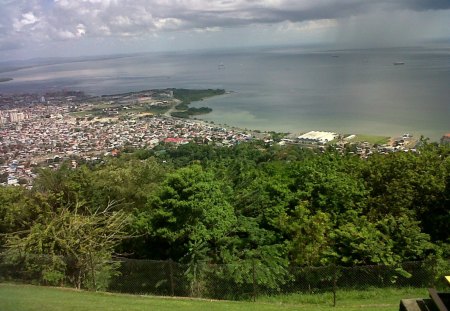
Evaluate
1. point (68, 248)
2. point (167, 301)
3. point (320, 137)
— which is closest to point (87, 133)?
point (320, 137)

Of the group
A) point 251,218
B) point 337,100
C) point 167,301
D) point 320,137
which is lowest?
point 320,137

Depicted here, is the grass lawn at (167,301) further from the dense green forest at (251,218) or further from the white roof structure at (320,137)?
the white roof structure at (320,137)

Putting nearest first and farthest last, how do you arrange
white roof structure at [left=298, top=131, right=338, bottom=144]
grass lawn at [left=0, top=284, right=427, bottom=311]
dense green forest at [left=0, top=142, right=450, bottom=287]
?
1. grass lawn at [left=0, top=284, right=427, bottom=311]
2. dense green forest at [left=0, top=142, right=450, bottom=287]
3. white roof structure at [left=298, top=131, right=338, bottom=144]

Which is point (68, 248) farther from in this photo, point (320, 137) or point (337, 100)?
point (337, 100)

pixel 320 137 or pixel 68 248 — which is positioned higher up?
pixel 68 248

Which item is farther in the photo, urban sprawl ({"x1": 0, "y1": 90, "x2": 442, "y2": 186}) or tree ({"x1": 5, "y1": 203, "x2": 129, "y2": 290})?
urban sprawl ({"x1": 0, "y1": 90, "x2": 442, "y2": 186})

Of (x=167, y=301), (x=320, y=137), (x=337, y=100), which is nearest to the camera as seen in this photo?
(x=167, y=301)

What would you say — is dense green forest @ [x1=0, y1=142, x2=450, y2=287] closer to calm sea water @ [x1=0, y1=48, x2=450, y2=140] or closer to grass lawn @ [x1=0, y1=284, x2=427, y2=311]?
grass lawn @ [x1=0, y1=284, x2=427, y2=311]

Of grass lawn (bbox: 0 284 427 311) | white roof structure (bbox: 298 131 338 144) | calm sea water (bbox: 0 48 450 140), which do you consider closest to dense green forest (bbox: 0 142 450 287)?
grass lawn (bbox: 0 284 427 311)
